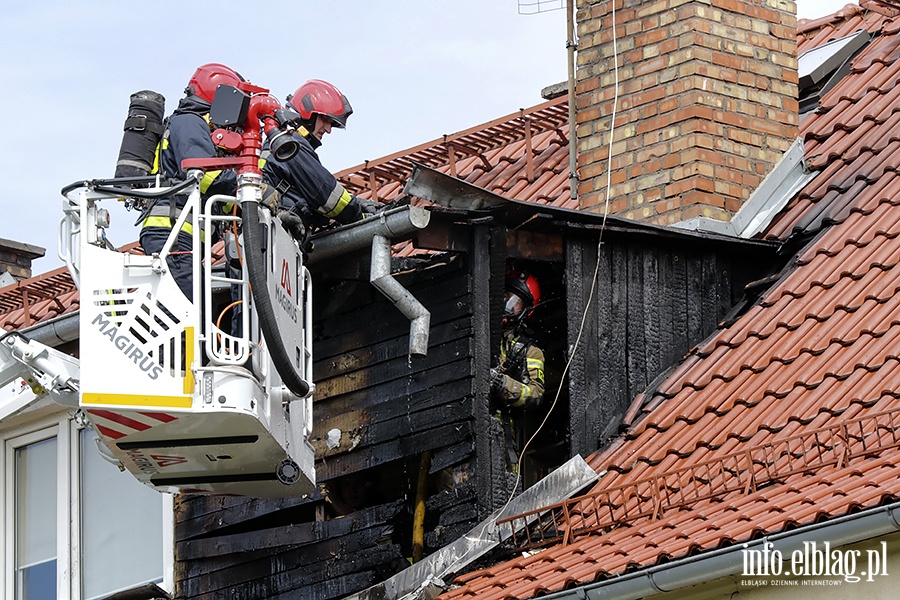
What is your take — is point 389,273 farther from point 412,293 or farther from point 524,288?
point 524,288

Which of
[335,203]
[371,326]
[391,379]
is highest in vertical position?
[335,203]

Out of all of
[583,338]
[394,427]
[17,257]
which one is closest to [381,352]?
[394,427]

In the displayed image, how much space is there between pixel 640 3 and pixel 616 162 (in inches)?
38.3

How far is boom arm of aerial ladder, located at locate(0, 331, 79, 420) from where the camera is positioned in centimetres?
1025

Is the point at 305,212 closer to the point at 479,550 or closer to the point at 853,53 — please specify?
the point at 479,550

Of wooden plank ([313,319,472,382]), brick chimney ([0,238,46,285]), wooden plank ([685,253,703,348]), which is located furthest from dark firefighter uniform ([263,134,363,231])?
brick chimney ([0,238,46,285])

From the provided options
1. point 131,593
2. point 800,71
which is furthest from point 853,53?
point 131,593

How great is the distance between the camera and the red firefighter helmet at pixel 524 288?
10711 mm

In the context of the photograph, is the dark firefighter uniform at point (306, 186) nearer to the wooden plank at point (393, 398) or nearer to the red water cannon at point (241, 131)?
the red water cannon at point (241, 131)

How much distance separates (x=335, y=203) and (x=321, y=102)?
0.61 m

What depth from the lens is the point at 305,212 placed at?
10.5 metres

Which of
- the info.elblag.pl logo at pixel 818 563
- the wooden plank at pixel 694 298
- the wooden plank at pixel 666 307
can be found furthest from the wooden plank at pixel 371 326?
the info.elblag.pl logo at pixel 818 563

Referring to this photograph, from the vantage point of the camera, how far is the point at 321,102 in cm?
1079

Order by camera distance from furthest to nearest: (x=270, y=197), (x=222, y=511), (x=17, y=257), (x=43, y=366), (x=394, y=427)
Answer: (x=17, y=257)
(x=222, y=511)
(x=394, y=427)
(x=43, y=366)
(x=270, y=197)
